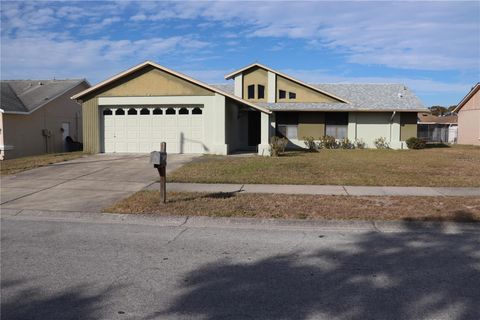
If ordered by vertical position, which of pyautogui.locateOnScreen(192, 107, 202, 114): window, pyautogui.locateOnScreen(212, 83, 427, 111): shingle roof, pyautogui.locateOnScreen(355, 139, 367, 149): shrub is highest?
pyautogui.locateOnScreen(212, 83, 427, 111): shingle roof

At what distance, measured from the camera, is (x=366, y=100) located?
31.1m

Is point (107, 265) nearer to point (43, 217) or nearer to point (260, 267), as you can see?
point (260, 267)

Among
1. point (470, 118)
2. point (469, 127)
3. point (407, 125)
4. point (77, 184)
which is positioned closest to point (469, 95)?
point (470, 118)

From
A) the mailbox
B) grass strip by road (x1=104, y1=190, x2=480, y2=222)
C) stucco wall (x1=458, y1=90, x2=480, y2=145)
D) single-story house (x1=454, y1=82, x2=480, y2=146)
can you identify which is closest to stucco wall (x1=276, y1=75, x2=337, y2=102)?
single-story house (x1=454, y1=82, x2=480, y2=146)

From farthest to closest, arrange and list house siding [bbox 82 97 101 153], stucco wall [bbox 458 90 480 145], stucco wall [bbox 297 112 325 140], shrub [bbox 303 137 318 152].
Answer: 1. stucco wall [bbox 458 90 480 145]
2. stucco wall [bbox 297 112 325 140]
3. shrub [bbox 303 137 318 152]
4. house siding [bbox 82 97 101 153]

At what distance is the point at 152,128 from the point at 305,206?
47.7ft

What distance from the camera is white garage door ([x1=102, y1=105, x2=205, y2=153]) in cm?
2227

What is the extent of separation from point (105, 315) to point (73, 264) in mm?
1745

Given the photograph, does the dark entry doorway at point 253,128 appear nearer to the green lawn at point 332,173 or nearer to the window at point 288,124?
the window at point 288,124

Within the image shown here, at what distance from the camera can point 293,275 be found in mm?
5332

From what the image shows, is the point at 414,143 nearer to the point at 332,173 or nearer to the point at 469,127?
the point at 469,127

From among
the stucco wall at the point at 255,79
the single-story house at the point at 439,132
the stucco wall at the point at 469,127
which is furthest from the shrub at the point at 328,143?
the single-story house at the point at 439,132

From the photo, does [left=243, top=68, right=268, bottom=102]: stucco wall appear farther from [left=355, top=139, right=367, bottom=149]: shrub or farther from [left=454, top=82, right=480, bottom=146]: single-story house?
[left=454, top=82, right=480, bottom=146]: single-story house

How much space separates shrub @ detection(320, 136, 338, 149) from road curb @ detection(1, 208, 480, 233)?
858 inches
